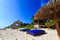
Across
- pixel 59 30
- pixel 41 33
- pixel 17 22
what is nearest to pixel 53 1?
pixel 59 30

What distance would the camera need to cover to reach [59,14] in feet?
33.3

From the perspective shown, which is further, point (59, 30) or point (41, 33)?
point (41, 33)

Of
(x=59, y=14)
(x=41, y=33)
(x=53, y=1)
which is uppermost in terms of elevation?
(x=53, y=1)

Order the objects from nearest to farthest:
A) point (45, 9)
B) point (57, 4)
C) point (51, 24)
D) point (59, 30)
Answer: point (57, 4) → point (45, 9) → point (59, 30) → point (51, 24)

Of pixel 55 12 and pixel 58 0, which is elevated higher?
pixel 58 0

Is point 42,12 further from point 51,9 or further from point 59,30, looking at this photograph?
point 59,30

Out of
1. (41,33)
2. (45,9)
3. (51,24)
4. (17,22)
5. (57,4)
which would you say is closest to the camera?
(57,4)

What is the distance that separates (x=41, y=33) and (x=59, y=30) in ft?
29.8

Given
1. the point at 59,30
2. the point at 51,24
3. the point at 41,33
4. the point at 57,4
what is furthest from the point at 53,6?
the point at 51,24

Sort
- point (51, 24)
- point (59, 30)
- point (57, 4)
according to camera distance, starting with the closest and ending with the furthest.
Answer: point (57, 4), point (59, 30), point (51, 24)

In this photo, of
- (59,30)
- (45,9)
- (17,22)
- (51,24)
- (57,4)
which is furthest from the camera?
(17,22)

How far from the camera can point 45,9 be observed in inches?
367

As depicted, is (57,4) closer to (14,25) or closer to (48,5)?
(48,5)

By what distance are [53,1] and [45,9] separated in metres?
0.79
